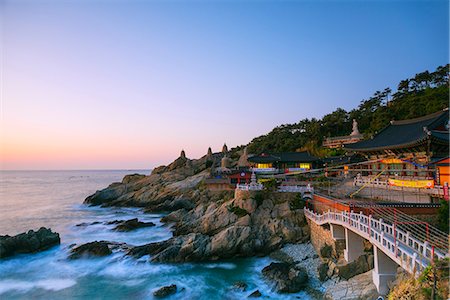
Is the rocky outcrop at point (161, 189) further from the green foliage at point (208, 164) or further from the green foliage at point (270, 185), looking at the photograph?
the green foliage at point (270, 185)

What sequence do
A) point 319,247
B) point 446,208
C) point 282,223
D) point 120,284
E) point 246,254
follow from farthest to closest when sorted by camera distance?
point 282,223 < point 246,254 < point 319,247 < point 120,284 < point 446,208

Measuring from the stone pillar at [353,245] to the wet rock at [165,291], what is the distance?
457 inches

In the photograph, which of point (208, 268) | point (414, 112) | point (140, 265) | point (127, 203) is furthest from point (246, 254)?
point (414, 112)

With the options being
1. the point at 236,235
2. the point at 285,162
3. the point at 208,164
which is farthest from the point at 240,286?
the point at 208,164

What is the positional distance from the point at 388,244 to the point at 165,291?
13.6 meters

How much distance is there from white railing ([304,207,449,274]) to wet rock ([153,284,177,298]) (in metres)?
11.8

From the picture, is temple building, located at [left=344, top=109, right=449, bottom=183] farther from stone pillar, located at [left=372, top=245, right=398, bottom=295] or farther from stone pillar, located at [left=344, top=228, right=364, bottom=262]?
stone pillar, located at [left=372, top=245, right=398, bottom=295]

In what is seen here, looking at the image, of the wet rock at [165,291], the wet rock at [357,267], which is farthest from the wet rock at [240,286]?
the wet rock at [357,267]

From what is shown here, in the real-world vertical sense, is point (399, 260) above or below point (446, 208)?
below

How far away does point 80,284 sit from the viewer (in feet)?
67.5

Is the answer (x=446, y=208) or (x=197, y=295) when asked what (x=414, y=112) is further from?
(x=197, y=295)

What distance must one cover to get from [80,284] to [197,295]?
9283mm

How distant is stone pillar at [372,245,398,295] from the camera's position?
13.7 metres

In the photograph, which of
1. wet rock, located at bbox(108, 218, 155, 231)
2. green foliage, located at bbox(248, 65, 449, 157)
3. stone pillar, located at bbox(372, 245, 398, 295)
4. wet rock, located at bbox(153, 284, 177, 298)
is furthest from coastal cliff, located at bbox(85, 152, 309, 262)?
green foliage, located at bbox(248, 65, 449, 157)
